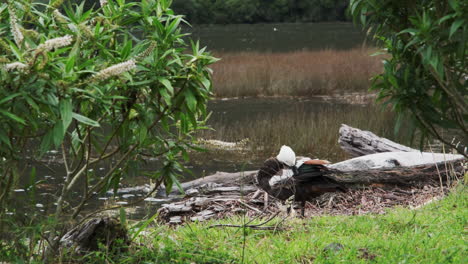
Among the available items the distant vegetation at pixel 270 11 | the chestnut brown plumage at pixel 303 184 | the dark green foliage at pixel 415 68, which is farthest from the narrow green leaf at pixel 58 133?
the distant vegetation at pixel 270 11

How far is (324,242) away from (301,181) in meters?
2.27

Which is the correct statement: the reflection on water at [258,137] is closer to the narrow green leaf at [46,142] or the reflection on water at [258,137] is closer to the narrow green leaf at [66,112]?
the narrow green leaf at [46,142]

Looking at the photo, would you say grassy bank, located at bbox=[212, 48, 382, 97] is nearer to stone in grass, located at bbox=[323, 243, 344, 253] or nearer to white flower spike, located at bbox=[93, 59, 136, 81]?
stone in grass, located at bbox=[323, 243, 344, 253]

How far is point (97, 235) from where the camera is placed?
150 inches

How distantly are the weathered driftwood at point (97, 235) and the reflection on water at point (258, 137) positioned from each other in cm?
353

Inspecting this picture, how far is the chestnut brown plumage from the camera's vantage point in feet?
21.3

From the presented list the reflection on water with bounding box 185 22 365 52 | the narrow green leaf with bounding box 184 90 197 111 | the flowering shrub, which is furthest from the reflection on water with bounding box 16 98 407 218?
the reflection on water with bounding box 185 22 365 52

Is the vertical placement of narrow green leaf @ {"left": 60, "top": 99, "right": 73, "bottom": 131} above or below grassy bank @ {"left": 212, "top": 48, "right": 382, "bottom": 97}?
above

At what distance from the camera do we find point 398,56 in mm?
3713

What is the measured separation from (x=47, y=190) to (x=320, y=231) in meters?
4.99

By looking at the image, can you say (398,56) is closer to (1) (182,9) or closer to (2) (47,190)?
(2) (47,190)

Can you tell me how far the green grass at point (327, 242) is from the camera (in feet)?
12.4

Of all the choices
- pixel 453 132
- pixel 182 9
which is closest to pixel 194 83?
pixel 453 132

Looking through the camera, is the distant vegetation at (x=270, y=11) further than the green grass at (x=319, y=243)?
Yes
